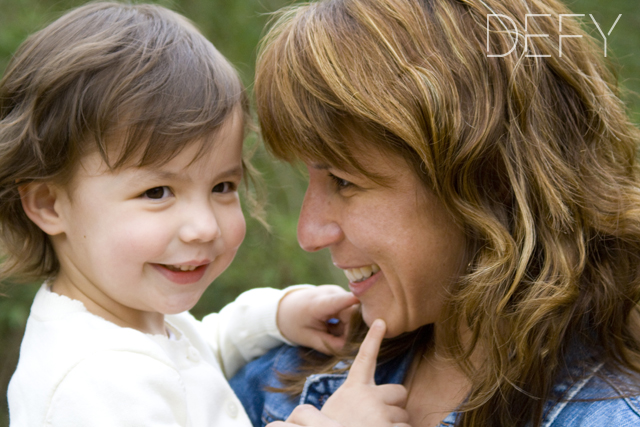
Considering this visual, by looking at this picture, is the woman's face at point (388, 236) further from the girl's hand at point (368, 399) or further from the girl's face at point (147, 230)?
the girl's face at point (147, 230)

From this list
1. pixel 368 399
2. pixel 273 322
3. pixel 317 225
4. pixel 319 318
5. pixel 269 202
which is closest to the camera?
pixel 368 399

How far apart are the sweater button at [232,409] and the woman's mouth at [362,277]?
18.9 inches

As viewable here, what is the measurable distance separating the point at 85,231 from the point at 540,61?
47.6 inches

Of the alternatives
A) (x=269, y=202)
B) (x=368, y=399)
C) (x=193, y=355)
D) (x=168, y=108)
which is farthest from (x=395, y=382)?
Answer: (x=269, y=202)

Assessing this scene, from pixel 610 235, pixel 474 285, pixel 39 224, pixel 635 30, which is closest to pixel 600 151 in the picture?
pixel 610 235

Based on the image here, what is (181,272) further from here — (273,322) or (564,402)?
(564,402)

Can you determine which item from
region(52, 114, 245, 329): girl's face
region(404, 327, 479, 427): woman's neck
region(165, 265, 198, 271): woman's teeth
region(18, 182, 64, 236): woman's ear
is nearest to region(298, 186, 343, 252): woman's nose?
region(52, 114, 245, 329): girl's face

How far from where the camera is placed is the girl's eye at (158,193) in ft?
5.40

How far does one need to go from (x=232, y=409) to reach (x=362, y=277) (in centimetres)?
53

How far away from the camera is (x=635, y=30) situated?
4.14 meters

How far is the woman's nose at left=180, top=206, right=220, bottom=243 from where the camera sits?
5.36 ft

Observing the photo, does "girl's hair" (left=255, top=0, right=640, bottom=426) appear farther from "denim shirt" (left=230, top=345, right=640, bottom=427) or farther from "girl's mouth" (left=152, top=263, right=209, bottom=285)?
"girl's mouth" (left=152, top=263, right=209, bottom=285)

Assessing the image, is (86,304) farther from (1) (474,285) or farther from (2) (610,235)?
(2) (610,235)

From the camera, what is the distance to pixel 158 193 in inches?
65.1
